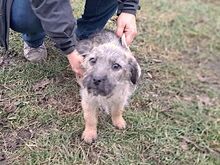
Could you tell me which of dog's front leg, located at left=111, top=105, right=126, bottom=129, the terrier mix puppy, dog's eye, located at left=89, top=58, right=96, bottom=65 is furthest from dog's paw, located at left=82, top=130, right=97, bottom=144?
dog's eye, located at left=89, top=58, right=96, bottom=65

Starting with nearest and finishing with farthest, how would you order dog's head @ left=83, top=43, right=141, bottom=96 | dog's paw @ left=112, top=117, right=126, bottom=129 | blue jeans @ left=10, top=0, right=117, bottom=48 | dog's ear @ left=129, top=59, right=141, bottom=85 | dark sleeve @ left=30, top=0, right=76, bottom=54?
dark sleeve @ left=30, top=0, right=76, bottom=54, dog's head @ left=83, top=43, right=141, bottom=96, dog's ear @ left=129, top=59, right=141, bottom=85, blue jeans @ left=10, top=0, right=117, bottom=48, dog's paw @ left=112, top=117, right=126, bottom=129

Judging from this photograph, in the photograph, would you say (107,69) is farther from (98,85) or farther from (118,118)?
(118,118)

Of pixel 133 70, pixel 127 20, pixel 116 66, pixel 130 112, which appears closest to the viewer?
pixel 116 66

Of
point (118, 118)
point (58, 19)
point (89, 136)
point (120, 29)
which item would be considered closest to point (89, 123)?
point (89, 136)

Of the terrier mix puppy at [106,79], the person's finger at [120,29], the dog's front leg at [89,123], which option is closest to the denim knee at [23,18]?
the terrier mix puppy at [106,79]

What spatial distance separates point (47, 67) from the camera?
4.25 m

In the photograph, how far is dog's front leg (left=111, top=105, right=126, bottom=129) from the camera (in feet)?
11.9

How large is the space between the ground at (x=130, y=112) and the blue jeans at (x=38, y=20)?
11.1 inches

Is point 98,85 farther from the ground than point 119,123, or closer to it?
farther from the ground

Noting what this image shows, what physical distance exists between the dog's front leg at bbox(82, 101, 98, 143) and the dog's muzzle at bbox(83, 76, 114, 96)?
319 millimetres

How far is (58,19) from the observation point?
300cm

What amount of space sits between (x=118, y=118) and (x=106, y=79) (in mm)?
678

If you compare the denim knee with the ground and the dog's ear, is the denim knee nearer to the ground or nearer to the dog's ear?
the ground

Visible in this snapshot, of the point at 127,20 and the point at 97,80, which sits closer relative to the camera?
the point at 97,80
